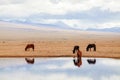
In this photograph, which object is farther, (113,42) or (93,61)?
(93,61)

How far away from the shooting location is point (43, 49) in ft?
16.9

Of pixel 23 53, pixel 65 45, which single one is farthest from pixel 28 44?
pixel 65 45

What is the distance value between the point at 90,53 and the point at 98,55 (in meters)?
0.10

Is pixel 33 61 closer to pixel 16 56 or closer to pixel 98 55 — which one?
pixel 16 56

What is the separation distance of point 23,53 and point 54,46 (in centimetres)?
39

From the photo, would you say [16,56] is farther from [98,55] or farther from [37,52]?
[98,55]

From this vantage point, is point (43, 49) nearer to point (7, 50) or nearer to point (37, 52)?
point (37, 52)

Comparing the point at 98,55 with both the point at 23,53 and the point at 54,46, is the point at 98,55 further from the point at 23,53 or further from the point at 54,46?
the point at 23,53

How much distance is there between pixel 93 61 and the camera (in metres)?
5.31

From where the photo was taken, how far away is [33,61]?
17.5ft

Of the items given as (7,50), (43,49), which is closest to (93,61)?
(43,49)

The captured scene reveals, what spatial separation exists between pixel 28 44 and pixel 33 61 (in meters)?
0.22

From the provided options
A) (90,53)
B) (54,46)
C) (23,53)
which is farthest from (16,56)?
(90,53)

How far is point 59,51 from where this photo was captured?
508 cm
